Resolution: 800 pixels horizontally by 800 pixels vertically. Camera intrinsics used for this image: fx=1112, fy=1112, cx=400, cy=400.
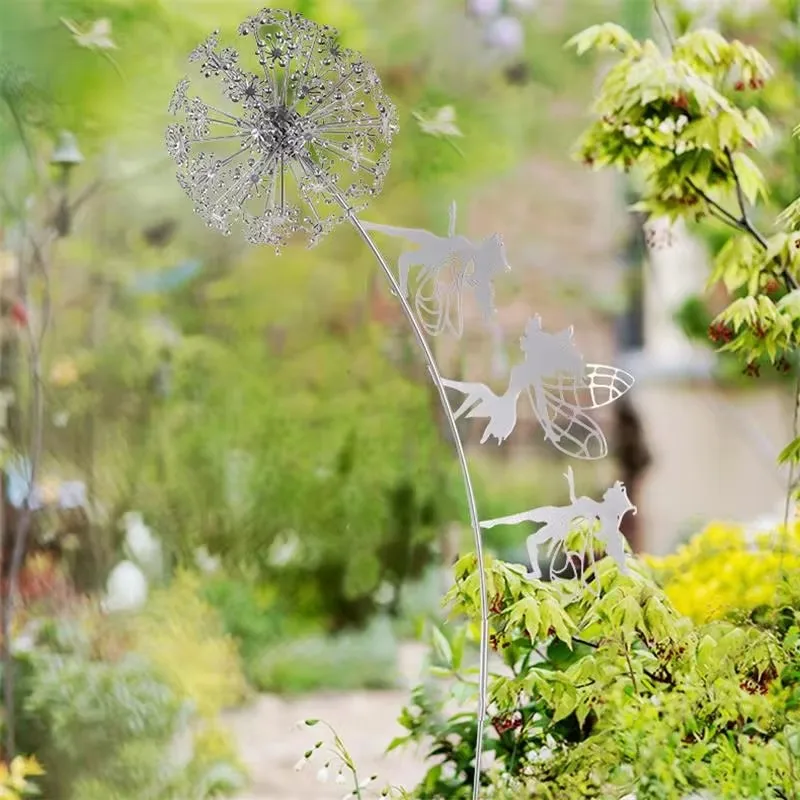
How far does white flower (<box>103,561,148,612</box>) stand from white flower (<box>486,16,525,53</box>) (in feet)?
4.33

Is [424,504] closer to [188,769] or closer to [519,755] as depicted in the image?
[188,769]

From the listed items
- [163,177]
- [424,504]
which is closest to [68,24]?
[163,177]

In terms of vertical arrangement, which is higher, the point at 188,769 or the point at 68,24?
the point at 68,24

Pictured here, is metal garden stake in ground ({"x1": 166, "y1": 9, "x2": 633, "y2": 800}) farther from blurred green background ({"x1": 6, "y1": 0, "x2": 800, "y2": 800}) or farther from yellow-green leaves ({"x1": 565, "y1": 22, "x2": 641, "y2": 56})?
blurred green background ({"x1": 6, "y1": 0, "x2": 800, "y2": 800})

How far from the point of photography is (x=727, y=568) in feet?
4.95

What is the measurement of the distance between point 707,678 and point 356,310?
1.31 metres

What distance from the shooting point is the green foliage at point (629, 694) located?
1.21 meters

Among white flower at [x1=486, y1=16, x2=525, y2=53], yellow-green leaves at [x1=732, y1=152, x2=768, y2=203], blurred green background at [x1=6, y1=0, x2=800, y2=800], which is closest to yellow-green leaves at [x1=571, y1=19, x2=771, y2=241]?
yellow-green leaves at [x1=732, y1=152, x2=768, y2=203]

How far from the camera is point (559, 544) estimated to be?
134 centimetres

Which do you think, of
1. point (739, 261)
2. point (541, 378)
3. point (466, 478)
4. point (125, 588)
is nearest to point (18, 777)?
point (125, 588)

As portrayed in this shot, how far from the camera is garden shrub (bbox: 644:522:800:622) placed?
4.70ft

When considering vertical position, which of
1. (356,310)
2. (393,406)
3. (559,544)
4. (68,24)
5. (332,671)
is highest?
(68,24)

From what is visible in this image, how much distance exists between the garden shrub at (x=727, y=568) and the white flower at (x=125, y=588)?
3.67 ft

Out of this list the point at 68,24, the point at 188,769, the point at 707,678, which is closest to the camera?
the point at 707,678
